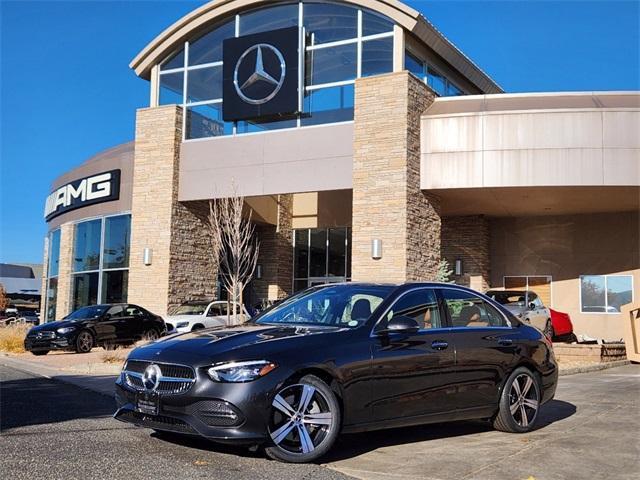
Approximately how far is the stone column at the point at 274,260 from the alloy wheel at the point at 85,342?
9.29 meters

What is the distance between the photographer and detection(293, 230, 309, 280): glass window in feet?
93.9

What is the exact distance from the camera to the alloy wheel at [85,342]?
61.7 feet

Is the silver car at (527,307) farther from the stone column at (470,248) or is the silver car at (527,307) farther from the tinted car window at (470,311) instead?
the tinted car window at (470,311)

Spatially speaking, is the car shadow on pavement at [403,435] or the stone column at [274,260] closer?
the car shadow on pavement at [403,435]

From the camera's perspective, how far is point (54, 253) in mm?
31297

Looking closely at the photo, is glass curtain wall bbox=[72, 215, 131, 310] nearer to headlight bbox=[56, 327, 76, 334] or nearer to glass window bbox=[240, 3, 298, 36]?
headlight bbox=[56, 327, 76, 334]

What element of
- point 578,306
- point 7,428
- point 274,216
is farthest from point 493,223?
point 7,428

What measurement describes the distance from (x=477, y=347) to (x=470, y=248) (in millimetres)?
18666

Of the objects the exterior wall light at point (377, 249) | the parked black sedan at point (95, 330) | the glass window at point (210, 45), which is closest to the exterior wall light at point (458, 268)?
the exterior wall light at point (377, 249)

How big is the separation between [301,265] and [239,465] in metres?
23.2

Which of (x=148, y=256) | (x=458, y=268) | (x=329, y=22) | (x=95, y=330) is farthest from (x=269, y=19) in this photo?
(x=95, y=330)

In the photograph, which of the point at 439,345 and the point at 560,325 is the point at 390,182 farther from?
the point at 439,345

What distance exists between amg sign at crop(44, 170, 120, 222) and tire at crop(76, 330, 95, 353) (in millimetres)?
8077

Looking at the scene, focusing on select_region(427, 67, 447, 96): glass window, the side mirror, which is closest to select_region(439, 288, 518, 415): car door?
the side mirror
